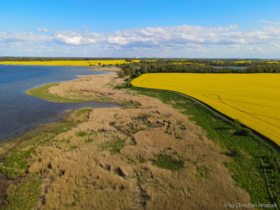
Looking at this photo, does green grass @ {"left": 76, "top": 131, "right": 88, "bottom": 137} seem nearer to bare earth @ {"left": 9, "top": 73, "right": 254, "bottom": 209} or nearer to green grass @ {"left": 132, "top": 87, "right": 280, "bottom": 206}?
bare earth @ {"left": 9, "top": 73, "right": 254, "bottom": 209}

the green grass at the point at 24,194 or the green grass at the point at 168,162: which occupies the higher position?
the green grass at the point at 168,162

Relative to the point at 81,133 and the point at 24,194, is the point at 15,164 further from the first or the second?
the point at 81,133

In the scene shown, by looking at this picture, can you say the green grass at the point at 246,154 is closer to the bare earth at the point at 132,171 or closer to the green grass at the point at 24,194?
the bare earth at the point at 132,171

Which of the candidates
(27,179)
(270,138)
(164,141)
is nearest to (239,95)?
(270,138)

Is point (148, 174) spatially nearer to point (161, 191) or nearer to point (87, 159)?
point (161, 191)

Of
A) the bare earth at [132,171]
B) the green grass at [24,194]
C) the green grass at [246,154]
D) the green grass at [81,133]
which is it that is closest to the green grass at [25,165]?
the green grass at [24,194]

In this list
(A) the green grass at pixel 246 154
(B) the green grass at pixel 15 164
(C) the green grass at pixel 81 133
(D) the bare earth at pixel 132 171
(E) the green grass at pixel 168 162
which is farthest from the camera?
(C) the green grass at pixel 81 133

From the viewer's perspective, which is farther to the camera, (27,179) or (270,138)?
(270,138)
